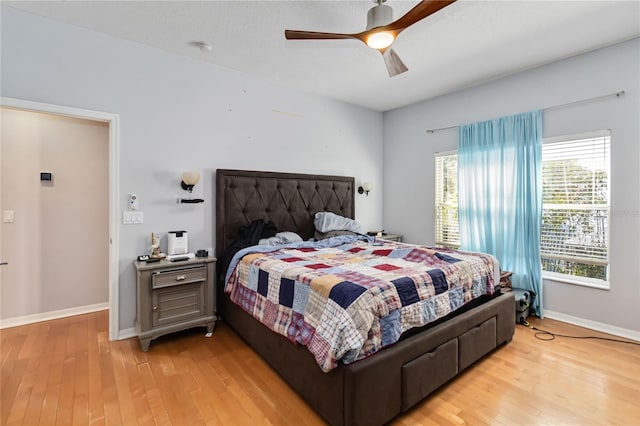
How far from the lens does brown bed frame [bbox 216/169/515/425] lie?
5.30 ft

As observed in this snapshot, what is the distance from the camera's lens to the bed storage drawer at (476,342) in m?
2.21

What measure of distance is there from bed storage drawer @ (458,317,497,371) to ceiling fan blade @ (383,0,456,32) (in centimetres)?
216

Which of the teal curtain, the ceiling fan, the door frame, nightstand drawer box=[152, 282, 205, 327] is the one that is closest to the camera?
the ceiling fan

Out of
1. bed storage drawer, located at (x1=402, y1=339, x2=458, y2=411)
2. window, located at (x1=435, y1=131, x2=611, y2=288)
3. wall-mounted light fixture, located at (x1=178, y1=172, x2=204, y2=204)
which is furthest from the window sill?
wall-mounted light fixture, located at (x1=178, y1=172, x2=204, y2=204)

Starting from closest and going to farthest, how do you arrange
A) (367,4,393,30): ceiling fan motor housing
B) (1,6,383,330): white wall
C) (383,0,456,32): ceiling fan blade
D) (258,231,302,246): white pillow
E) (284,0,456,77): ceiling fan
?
(383,0,456,32): ceiling fan blade, (284,0,456,77): ceiling fan, (367,4,393,30): ceiling fan motor housing, (1,6,383,330): white wall, (258,231,302,246): white pillow

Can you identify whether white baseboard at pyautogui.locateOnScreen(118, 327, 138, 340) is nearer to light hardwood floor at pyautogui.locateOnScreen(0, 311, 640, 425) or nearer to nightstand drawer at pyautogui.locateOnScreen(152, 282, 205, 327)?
light hardwood floor at pyautogui.locateOnScreen(0, 311, 640, 425)

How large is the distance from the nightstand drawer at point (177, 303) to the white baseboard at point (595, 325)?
3754 mm

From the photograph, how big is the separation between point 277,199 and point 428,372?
2.51 m

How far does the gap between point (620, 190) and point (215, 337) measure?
4.16 meters

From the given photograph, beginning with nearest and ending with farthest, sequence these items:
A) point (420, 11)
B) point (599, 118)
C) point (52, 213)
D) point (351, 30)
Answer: point (420, 11) → point (351, 30) → point (599, 118) → point (52, 213)

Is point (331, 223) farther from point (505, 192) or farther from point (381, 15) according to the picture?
point (381, 15)

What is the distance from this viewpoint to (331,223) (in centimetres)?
389

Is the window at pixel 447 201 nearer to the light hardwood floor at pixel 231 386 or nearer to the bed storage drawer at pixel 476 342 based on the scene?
the light hardwood floor at pixel 231 386

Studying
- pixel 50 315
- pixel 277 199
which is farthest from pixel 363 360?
pixel 50 315
